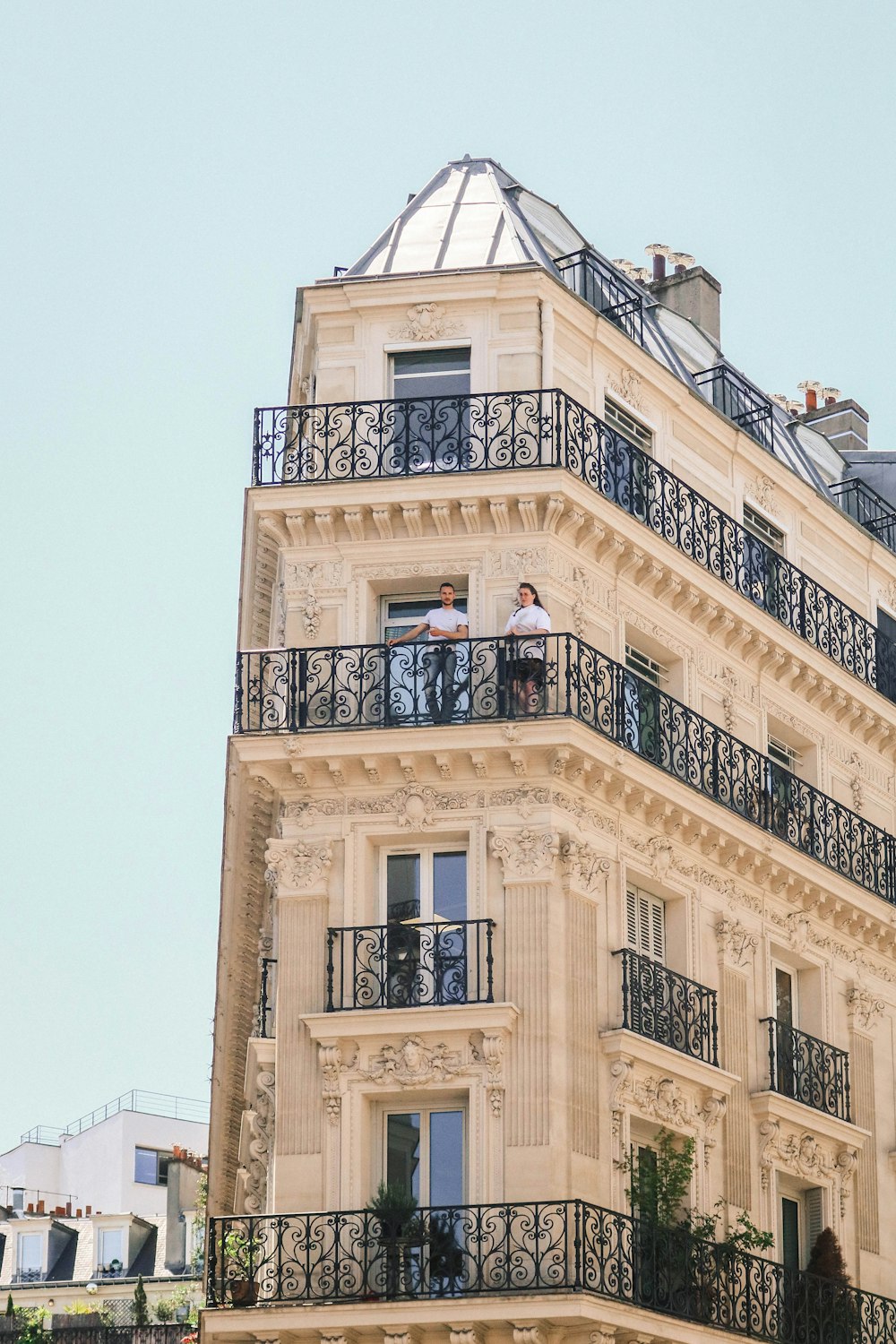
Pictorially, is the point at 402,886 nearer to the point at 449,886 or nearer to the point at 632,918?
the point at 449,886

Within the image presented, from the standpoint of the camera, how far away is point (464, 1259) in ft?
72.2

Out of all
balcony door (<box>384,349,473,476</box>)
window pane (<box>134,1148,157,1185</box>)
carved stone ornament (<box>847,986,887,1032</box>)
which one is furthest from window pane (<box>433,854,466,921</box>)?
window pane (<box>134,1148,157,1185</box>)

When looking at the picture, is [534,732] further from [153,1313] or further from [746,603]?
[153,1313]

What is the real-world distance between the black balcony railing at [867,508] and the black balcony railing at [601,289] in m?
5.18

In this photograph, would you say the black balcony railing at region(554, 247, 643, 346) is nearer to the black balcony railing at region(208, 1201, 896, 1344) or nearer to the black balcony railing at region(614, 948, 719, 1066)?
the black balcony railing at region(614, 948, 719, 1066)

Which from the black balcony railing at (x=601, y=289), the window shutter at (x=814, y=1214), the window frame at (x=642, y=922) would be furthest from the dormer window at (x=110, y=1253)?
the black balcony railing at (x=601, y=289)

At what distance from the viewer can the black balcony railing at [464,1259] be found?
2188 centimetres

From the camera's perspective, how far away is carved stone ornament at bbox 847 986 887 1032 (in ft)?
92.6

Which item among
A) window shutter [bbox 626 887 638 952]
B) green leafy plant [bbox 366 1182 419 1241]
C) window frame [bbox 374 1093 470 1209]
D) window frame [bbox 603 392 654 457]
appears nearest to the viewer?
green leafy plant [bbox 366 1182 419 1241]

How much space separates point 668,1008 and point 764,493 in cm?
762

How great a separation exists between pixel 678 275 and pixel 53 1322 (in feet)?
98.0

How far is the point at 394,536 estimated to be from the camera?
2541cm

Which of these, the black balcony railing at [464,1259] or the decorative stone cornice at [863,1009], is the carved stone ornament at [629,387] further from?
the black balcony railing at [464,1259]

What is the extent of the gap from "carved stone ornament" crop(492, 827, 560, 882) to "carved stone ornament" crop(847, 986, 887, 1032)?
20.2 ft
